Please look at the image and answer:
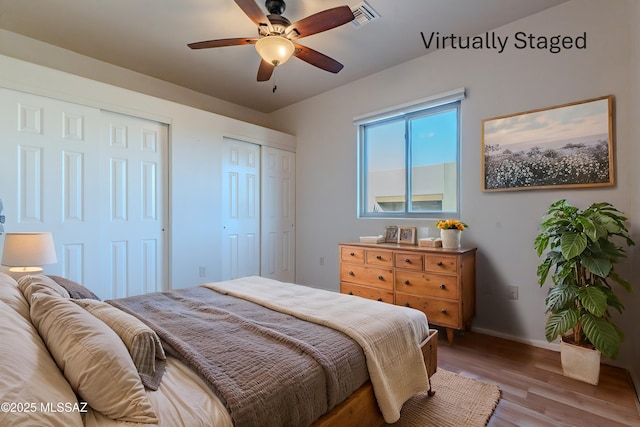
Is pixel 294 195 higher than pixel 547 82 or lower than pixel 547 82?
lower

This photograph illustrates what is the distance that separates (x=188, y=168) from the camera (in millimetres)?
3471

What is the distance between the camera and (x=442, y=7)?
8.09 ft

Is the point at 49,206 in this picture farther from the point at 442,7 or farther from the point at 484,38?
the point at 484,38

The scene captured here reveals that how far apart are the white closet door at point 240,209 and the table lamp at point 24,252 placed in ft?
6.00

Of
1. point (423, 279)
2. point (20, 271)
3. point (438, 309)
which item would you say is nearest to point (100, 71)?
point (20, 271)

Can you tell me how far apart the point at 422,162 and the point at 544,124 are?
1.14 metres

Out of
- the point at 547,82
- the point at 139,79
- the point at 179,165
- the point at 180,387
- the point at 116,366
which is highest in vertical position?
the point at 139,79

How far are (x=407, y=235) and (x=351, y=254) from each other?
654 millimetres

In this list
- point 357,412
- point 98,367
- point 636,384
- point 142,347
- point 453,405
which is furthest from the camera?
point 636,384

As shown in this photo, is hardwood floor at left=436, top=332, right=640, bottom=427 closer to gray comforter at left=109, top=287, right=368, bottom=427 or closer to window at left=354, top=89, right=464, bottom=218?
gray comforter at left=109, top=287, right=368, bottom=427

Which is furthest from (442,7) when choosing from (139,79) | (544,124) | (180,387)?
(139,79)

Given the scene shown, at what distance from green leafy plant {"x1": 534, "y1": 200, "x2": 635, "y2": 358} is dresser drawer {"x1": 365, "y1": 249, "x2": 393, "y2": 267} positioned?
1212 mm

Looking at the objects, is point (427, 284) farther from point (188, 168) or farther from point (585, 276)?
point (188, 168)

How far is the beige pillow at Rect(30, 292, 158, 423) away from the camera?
810 millimetres
